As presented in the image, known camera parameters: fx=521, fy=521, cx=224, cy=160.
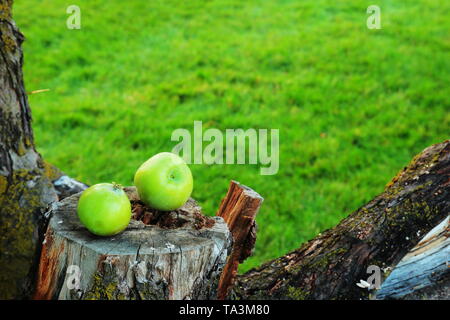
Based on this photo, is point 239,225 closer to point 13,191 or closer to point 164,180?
point 164,180

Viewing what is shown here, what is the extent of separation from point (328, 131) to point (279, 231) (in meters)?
1.62

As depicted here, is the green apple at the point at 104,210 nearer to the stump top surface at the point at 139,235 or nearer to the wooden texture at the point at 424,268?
the stump top surface at the point at 139,235

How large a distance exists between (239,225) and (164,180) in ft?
1.65

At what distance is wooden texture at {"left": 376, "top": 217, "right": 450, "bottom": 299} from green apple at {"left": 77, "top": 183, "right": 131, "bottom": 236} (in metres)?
1.31

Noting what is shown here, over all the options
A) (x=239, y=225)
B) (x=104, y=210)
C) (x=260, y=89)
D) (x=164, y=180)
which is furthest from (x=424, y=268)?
(x=260, y=89)

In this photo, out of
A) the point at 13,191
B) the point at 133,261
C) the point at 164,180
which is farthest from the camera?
the point at 13,191

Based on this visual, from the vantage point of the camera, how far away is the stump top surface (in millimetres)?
2107

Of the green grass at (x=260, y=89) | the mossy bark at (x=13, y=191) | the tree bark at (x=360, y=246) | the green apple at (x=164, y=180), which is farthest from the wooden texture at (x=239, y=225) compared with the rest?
the green grass at (x=260, y=89)

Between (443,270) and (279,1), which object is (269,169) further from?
(279,1)

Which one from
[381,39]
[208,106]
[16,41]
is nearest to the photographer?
[16,41]

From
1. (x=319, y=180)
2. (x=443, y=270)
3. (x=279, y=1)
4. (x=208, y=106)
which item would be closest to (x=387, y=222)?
(x=443, y=270)

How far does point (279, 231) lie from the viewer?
4281mm

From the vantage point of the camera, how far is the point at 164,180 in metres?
2.34

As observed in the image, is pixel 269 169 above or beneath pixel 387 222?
beneath
